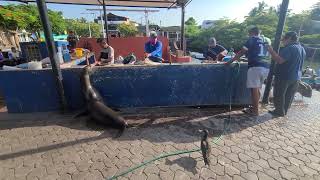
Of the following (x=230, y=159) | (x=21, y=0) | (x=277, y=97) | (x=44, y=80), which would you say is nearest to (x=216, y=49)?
(x=277, y=97)

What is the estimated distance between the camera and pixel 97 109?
4.94 meters

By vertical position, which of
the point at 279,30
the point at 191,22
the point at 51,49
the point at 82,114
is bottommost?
the point at 82,114

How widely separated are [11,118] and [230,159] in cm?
492

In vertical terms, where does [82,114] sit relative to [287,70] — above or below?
below

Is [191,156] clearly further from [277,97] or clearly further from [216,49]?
[216,49]

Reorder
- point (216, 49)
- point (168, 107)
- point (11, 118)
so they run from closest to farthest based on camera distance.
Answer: point (11, 118) < point (168, 107) < point (216, 49)

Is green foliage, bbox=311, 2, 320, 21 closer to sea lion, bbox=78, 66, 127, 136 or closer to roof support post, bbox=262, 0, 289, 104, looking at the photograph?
roof support post, bbox=262, 0, 289, 104

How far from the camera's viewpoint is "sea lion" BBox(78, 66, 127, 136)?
4.67 metres

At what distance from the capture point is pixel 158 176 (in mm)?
3195

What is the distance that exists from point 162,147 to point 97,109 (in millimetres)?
1847

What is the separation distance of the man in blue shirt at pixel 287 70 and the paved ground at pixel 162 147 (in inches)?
15.9

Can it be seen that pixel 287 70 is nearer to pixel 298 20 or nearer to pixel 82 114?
pixel 82 114

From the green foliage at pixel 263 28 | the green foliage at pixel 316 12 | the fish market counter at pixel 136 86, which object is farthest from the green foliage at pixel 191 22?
the fish market counter at pixel 136 86

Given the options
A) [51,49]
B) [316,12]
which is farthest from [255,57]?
[316,12]
